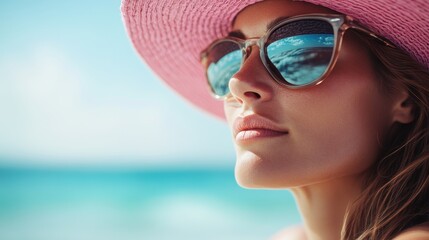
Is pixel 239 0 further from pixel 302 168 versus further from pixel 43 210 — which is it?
pixel 43 210

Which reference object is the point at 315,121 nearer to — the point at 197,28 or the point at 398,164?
the point at 398,164

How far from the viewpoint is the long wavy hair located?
1582mm

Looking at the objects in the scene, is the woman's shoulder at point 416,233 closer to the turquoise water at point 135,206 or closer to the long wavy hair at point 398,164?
the long wavy hair at point 398,164

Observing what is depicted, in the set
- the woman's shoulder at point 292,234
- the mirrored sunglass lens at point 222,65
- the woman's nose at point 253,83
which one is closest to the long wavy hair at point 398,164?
the woman's nose at point 253,83

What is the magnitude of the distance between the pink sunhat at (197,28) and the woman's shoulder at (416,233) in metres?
0.51

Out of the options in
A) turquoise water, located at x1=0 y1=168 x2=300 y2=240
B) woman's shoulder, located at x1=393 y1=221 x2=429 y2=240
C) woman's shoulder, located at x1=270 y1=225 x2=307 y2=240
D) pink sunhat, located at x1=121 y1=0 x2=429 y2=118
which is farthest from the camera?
turquoise water, located at x1=0 y1=168 x2=300 y2=240

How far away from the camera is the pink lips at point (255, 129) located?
5.34 feet

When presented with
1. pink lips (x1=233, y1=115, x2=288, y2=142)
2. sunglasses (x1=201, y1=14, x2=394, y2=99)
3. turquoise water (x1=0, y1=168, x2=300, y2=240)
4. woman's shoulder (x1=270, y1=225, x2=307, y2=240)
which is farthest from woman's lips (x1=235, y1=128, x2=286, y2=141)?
turquoise water (x1=0, y1=168, x2=300, y2=240)

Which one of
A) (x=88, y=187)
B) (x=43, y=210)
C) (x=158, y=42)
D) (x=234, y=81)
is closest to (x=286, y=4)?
(x=234, y=81)

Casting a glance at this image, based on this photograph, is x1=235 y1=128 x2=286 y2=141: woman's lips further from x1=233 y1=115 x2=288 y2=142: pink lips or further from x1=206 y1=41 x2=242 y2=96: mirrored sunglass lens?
x1=206 y1=41 x2=242 y2=96: mirrored sunglass lens

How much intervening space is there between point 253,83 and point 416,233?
645 mm

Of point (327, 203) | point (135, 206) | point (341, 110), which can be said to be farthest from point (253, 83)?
point (135, 206)

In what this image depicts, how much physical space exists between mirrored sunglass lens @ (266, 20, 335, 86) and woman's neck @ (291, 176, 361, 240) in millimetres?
376

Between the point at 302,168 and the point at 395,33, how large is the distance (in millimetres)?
499
